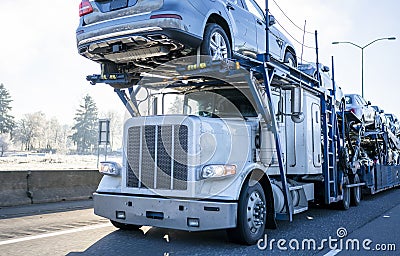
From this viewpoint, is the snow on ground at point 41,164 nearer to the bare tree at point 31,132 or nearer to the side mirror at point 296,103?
the side mirror at point 296,103

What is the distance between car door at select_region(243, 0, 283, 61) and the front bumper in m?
3.54

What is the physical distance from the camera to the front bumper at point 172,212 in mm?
5426

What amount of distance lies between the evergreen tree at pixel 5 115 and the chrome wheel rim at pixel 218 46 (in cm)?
8433

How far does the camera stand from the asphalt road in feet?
18.6

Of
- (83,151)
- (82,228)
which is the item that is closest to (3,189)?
(82,228)

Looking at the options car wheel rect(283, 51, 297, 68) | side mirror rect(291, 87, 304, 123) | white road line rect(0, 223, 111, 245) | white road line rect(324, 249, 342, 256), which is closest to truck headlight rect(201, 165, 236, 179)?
white road line rect(324, 249, 342, 256)

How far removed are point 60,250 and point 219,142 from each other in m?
2.51

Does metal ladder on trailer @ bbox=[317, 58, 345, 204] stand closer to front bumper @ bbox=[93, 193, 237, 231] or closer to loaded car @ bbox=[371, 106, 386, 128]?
front bumper @ bbox=[93, 193, 237, 231]

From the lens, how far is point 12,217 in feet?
26.2

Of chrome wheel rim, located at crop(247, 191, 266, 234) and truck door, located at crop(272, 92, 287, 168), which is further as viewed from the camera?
truck door, located at crop(272, 92, 287, 168)

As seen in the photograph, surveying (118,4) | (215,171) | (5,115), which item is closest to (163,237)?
(215,171)

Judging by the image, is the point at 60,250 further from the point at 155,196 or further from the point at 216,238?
the point at 216,238

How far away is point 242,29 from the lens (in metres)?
7.38

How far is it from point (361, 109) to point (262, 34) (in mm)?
7221
